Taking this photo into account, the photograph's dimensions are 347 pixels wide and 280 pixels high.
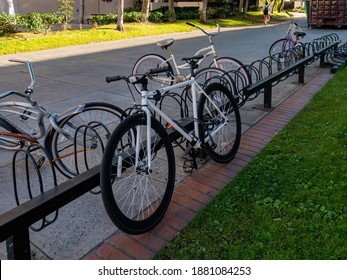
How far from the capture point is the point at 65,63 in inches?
384

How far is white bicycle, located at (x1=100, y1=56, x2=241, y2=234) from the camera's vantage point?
2475mm

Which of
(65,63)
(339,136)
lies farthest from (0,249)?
(65,63)

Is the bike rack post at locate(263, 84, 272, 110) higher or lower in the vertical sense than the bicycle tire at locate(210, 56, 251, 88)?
lower

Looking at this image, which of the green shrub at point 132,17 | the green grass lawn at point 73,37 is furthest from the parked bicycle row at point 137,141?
the green shrub at point 132,17

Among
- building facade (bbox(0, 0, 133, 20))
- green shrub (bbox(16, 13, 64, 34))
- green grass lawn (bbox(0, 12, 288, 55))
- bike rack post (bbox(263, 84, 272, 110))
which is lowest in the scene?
bike rack post (bbox(263, 84, 272, 110))

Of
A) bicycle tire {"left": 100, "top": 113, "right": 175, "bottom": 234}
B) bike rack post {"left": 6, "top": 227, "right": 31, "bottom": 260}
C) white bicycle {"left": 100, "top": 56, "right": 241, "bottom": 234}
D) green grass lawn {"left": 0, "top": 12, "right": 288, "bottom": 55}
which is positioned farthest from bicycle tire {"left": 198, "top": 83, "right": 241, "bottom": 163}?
green grass lawn {"left": 0, "top": 12, "right": 288, "bottom": 55}

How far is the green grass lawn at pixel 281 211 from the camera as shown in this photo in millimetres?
2469

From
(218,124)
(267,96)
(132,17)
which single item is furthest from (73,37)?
(218,124)

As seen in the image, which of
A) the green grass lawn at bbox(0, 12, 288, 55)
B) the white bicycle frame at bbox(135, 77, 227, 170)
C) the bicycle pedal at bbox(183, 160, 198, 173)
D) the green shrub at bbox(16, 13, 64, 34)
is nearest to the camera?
the white bicycle frame at bbox(135, 77, 227, 170)

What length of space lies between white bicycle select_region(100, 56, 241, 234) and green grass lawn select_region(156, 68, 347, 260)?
36 cm

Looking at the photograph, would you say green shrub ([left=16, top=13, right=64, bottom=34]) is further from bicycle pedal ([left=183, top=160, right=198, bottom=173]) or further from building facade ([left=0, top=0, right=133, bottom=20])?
bicycle pedal ([left=183, top=160, right=198, bottom=173])

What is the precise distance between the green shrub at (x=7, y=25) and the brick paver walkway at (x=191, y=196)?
11.5m

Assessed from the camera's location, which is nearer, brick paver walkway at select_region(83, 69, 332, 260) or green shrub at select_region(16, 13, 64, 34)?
→ brick paver walkway at select_region(83, 69, 332, 260)

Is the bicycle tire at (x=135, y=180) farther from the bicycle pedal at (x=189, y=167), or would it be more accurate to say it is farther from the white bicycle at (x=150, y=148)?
the bicycle pedal at (x=189, y=167)
